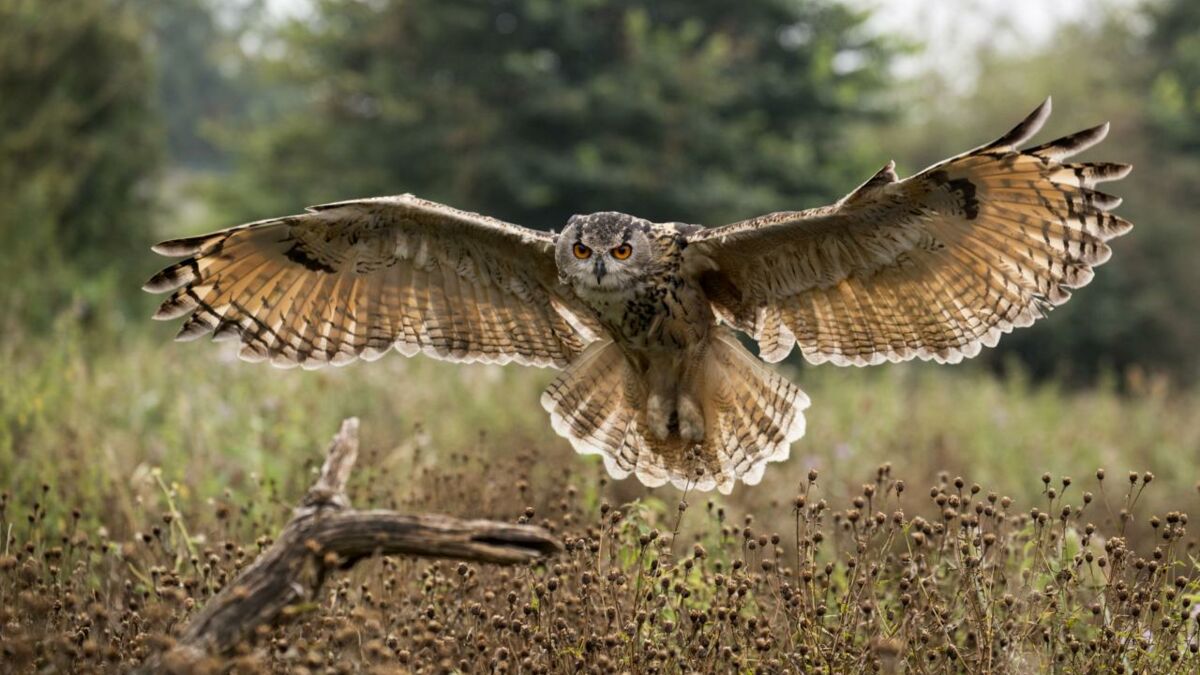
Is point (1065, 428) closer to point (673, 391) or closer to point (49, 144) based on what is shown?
point (673, 391)

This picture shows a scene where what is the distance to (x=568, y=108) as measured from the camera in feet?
44.3

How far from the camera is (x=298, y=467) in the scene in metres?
5.77

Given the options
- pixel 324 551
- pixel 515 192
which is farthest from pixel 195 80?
pixel 324 551

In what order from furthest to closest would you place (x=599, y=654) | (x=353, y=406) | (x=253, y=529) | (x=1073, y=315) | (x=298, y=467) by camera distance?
(x=1073, y=315) < (x=353, y=406) < (x=298, y=467) < (x=253, y=529) < (x=599, y=654)

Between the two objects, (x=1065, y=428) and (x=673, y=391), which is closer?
(x=673, y=391)

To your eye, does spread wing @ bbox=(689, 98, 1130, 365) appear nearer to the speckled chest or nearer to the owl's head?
the speckled chest

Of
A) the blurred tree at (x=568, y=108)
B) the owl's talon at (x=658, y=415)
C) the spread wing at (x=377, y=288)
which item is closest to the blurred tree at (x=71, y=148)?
the blurred tree at (x=568, y=108)

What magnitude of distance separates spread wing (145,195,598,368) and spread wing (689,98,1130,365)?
0.82 meters

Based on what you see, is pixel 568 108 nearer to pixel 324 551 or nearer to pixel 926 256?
pixel 926 256

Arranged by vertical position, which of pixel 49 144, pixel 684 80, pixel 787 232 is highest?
pixel 684 80

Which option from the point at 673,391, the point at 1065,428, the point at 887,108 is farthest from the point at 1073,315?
the point at 673,391

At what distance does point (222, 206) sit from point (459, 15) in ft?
14.4

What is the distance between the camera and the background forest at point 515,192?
6434 millimetres

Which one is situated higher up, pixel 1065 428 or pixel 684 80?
pixel 684 80
